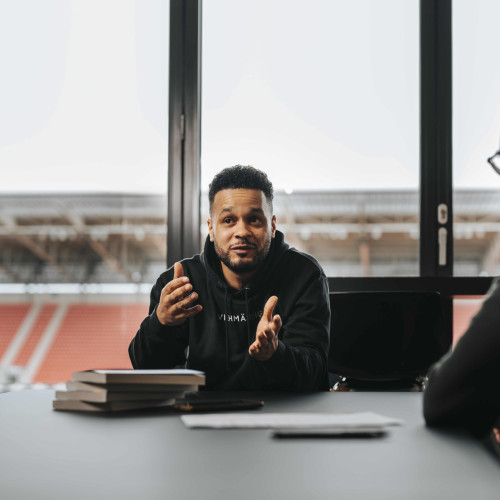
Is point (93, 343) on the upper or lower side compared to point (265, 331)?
lower

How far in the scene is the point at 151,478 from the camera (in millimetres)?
626

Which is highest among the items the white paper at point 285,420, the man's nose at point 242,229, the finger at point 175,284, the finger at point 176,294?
the man's nose at point 242,229

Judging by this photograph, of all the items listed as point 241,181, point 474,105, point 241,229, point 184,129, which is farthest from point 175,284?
point 474,105

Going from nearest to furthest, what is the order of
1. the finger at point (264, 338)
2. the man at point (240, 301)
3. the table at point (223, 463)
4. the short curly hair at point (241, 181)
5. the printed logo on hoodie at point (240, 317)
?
the table at point (223, 463)
the finger at point (264, 338)
the man at point (240, 301)
the printed logo on hoodie at point (240, 317)
the short curly hair at point (241, 181)

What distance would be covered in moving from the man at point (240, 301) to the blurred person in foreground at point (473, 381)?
654 mm

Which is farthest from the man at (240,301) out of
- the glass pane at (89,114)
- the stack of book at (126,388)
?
the glass pane at (89,114)

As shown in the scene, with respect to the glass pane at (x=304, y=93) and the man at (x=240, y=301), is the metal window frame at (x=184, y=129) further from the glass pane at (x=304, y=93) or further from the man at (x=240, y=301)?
the man at (x=240, y=301)

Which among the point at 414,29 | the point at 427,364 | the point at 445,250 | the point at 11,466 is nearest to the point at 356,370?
the point at 427,364

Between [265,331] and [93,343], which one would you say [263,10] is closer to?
[265,331]

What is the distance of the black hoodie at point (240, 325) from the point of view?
166cm

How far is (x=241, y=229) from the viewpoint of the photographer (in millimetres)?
1816

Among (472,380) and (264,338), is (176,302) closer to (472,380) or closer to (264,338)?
(264,338)

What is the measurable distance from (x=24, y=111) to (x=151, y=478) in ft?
9.69

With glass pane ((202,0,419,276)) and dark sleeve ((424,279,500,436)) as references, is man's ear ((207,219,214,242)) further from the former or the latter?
dark sleeve ((424,279,500,436))
